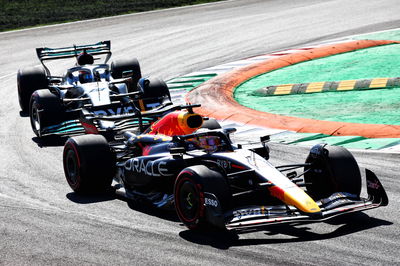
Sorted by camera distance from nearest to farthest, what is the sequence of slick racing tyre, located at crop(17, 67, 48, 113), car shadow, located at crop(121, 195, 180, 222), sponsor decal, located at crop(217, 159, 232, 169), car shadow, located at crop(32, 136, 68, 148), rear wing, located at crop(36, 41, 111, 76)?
sponsor decal, located at crop(217, 159, 232, 169), car shadow, located at crop(121, 195, 180, 222), car shadow, located at crop(32, 136, 68, 148), rear wing, located at crop(36, 41, 111, 76), slick racing tyre, located at crop(17, 67, 48, 113)

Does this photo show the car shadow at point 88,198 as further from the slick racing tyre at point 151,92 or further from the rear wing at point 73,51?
the rear wing at point 73,51

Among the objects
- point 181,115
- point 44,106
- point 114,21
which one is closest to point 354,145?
point 181,115

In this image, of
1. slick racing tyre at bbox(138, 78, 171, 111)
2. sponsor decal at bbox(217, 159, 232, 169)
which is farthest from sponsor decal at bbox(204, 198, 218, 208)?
slick racing tyre at bbox(138, 78, 171, 111)

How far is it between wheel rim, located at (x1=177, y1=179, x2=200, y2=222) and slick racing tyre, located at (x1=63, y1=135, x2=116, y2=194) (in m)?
2.22

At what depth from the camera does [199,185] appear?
8719 mm

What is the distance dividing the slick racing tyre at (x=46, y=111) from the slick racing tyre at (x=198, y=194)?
23.7 feet

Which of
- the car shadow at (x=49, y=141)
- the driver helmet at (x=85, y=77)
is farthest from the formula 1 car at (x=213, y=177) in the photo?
the driver helmet at (x=85, y=77)

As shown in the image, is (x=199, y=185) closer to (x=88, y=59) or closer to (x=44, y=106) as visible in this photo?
(x=44, y=106)

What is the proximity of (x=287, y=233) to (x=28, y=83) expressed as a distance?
11542mm

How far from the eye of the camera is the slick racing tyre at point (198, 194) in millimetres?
8688

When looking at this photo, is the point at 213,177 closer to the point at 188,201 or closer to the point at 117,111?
the point at 188,201

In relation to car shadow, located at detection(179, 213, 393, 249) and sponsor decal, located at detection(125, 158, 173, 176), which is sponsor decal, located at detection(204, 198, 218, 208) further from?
sponsor decal, located at detection(125, 158, 173, 176)

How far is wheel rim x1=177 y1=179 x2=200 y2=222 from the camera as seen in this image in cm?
885

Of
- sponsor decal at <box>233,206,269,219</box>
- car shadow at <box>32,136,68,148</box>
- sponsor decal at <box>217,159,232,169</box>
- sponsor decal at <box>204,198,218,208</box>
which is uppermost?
sponsor decal at <box>217,159,232,169</box>
